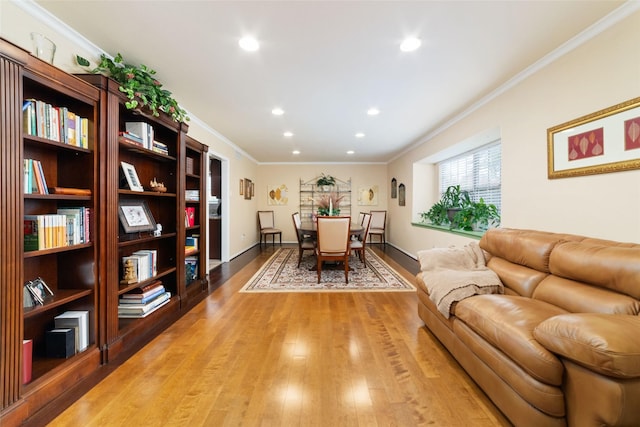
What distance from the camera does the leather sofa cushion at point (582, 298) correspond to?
1370mm

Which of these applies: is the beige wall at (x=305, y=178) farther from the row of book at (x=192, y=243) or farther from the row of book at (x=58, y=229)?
the row of book at (x=58, y=229)

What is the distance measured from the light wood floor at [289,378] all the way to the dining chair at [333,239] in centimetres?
126

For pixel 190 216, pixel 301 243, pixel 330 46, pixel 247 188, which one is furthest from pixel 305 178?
pixel 330 46

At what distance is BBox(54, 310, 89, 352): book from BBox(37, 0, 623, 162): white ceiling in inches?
79.5

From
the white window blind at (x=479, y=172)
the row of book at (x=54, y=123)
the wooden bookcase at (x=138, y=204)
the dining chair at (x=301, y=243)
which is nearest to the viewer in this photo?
the row of book at (x=54, y=123)

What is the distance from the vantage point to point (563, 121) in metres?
2.18

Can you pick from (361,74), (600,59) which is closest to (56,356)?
(361,74)

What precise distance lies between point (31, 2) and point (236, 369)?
8.85ft

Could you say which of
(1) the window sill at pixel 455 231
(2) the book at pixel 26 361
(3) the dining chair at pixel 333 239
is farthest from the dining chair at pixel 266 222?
(2) the book at pixel 26 361

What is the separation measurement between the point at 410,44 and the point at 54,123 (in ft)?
8.19

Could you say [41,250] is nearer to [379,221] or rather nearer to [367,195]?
[379,221]

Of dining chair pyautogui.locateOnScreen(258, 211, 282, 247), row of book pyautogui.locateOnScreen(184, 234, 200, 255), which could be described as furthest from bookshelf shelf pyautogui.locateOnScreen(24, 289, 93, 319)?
dining chair pyautogui.locateOnScreen(258, 211, 282, 247)

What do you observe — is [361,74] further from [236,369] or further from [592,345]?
[236,369]

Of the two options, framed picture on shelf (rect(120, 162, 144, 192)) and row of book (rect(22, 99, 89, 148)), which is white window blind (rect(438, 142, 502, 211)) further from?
row of book (rect(22, 99, 89, 148))
